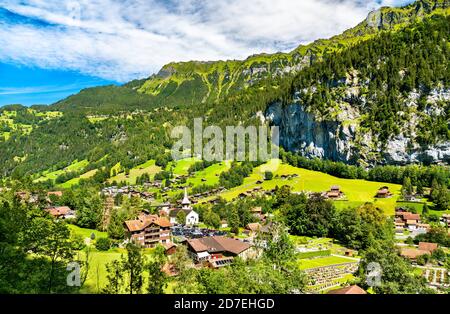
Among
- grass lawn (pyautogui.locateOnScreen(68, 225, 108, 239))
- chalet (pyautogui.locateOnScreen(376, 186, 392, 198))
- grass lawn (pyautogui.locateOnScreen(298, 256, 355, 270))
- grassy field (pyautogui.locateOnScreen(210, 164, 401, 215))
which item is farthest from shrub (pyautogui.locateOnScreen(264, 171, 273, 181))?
grass lawn (pyautogui.locateOnScreen(68, 225, 108, 239))

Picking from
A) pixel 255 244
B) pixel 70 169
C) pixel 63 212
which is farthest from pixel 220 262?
pixel 70 169

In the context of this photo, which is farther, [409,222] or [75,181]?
[75,181]

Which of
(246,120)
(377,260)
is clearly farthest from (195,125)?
(377,260)

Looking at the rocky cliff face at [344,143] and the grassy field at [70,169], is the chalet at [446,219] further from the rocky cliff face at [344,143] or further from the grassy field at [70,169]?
the grassy field at [70,169]

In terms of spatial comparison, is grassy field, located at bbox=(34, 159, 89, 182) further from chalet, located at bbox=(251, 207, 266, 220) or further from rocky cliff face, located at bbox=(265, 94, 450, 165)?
chalet, located at bbox=(251, 207, 266, 220)

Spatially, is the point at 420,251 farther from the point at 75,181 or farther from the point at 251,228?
the point at 75,181
